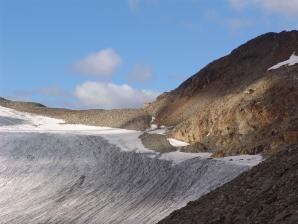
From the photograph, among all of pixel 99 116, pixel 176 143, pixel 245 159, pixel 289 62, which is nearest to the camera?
pixel 245 159

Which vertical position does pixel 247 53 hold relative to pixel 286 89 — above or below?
above

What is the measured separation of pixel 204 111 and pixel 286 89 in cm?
620

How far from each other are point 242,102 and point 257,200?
22713 mm

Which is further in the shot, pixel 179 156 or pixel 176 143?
pixel 176 143

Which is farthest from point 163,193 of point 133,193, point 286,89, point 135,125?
point 135,125

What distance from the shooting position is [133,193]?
27.2m

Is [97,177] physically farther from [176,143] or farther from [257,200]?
[257,200]

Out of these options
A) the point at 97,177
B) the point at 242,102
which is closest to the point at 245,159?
the point at 242,102

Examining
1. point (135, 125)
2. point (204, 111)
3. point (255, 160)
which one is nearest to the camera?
point (255, 160)

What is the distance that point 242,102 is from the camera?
1336 inches

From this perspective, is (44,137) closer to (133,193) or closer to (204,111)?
(204,111)

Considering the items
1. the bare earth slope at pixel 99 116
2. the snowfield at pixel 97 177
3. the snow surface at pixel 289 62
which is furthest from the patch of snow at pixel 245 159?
the bare earth slope at pixel 99 116

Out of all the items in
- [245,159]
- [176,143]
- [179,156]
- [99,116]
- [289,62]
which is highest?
[289,62]

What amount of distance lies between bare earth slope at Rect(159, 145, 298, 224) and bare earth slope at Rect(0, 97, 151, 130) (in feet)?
102
